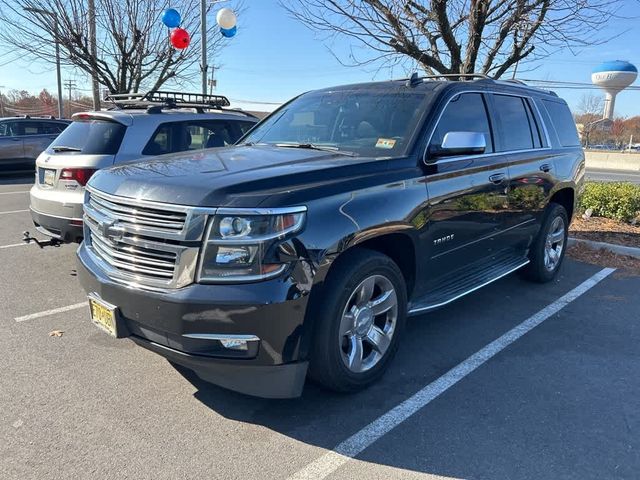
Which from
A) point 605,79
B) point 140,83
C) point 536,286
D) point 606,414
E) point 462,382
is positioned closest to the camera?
point 606,414

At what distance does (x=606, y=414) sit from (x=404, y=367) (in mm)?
1300

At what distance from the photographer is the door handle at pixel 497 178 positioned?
14.7 feet

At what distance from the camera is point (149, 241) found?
286 cm

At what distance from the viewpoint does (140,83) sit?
16.6 meters

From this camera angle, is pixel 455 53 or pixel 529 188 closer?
pixel 529 188

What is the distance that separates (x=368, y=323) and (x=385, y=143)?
1340 millimetres

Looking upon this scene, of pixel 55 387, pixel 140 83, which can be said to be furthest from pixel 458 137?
pixel 140 83

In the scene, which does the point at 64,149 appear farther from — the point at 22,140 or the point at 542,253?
the point at 22,140

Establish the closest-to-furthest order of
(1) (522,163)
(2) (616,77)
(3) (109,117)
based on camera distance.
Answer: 1. (1) (522,163)
2. (3) (109,117)
3. (2) (616,77)

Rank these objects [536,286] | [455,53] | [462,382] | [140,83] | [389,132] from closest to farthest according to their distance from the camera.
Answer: [462,382] < [389,132] < [536,286] < [455,53] < [140,83]

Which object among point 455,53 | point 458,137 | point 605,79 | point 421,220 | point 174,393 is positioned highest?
point 605,79

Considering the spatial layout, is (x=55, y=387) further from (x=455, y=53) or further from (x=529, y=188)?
(x=455, y=53)

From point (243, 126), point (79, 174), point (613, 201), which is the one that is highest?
point (243, 126)

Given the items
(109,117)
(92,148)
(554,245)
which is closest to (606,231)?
(554,245)
